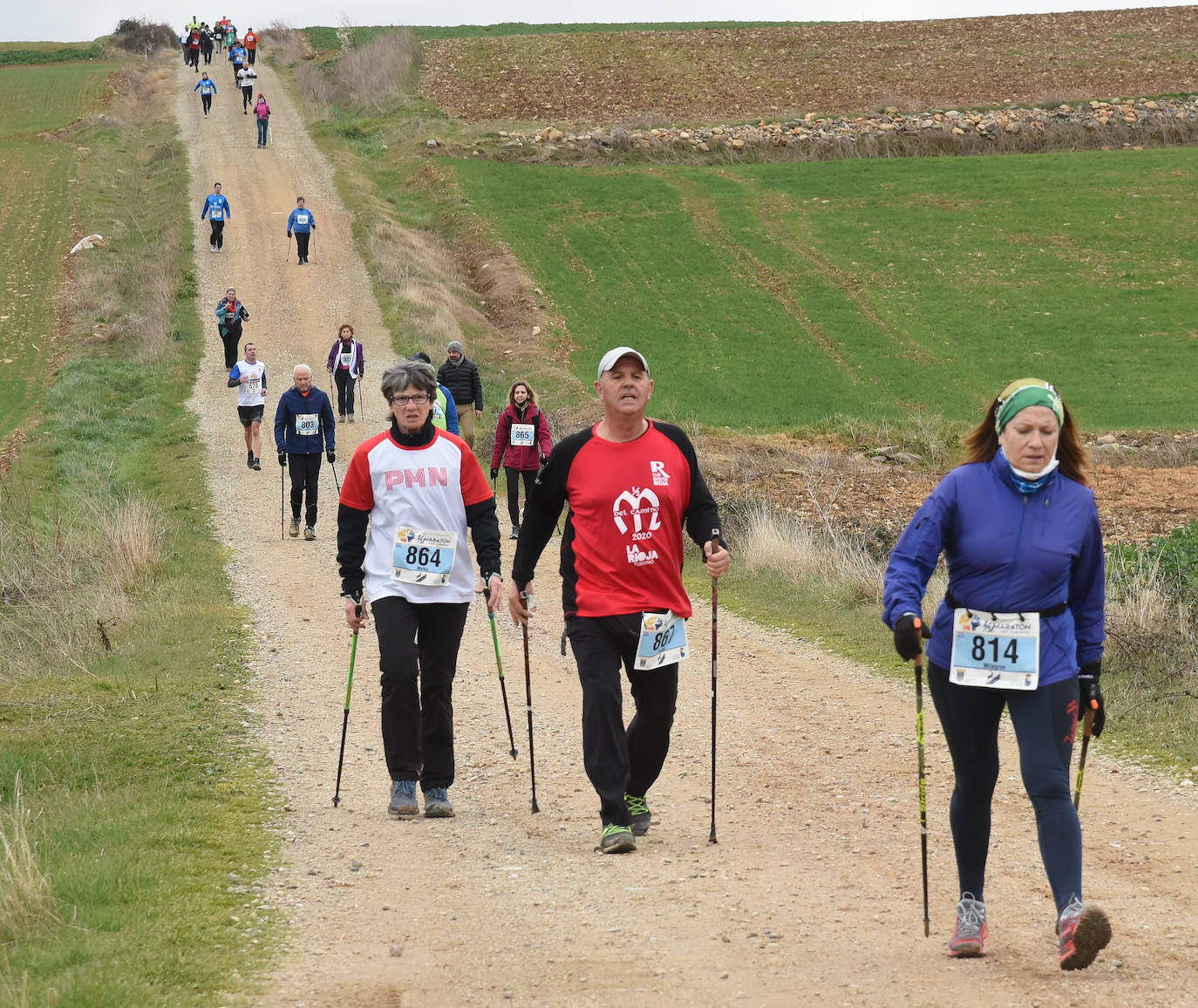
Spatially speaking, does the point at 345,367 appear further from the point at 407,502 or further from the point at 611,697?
the point at 611,697

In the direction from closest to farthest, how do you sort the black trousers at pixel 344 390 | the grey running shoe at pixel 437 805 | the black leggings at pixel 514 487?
the grey running shoe at pixel 437 805, the black leggings at pixel 514 487, the black trousers at pixel 344 390

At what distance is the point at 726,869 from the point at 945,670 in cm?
171

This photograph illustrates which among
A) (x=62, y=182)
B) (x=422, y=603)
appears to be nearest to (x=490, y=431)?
(x=422, y=603)

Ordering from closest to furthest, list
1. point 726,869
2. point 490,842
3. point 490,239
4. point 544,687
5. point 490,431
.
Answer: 1. point 726,869
2. point 490,842
3. point 544,687
4. point 490,431
5. point 490,239

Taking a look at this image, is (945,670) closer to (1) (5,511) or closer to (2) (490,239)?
(1) (5,511)

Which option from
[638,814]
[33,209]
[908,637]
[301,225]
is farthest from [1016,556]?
[33,209]

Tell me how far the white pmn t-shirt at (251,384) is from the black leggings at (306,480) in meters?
4.31

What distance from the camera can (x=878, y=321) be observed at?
39.3 metres

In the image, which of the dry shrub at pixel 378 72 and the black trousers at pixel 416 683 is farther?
the dry shrub at pixel 378 72

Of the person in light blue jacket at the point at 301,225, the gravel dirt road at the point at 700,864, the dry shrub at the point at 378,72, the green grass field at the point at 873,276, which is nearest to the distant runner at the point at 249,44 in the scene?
the dry shrub at the point at 378,72

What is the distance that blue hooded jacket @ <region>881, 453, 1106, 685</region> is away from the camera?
5000 millimetres

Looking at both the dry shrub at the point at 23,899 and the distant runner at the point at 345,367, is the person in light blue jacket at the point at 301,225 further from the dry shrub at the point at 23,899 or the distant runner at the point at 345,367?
the dry shrub at the point at 23,899

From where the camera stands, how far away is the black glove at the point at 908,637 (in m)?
5.07

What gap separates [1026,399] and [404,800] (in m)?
3.98
